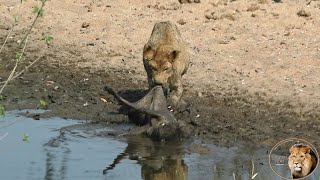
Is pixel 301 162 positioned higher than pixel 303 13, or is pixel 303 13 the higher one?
pixel 303 13

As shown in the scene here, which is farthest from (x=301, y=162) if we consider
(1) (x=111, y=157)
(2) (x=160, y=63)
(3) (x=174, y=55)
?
(3) (x=174, y=55)

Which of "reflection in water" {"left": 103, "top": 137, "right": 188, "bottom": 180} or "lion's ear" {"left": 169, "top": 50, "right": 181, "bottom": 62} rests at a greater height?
"lion's ear" {"left": 169, "top": 50, "right": 181, "bottom": 62}

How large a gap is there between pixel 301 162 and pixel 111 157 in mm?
4396

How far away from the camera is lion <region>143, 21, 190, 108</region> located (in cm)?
1088

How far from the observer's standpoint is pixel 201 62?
13.9 metres

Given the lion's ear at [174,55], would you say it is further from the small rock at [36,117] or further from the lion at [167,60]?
the small rock at [36,117]

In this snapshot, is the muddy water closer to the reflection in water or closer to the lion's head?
the reflection in water

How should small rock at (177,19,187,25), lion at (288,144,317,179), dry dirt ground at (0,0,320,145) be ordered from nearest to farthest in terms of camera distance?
lion at (288,144,317,179) < dry dirt ground at (0,0,320,145) < small rock at (177,19,187,25)

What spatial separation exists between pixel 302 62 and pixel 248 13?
8.26 feet

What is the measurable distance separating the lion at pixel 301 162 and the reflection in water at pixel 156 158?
346 cm

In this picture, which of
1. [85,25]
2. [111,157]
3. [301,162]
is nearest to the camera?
[301,162]

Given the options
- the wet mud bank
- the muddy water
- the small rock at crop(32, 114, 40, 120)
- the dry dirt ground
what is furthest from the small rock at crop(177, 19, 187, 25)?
the muddy water

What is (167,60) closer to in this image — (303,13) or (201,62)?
(201,62)

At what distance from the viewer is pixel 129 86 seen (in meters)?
12.9
